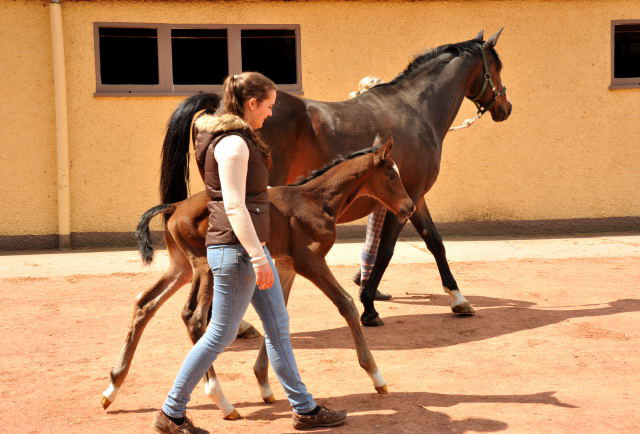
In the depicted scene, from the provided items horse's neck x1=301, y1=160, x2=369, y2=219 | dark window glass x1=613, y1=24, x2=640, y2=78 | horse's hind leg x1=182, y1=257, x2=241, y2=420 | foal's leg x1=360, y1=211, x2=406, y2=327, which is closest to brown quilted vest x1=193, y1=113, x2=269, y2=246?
horse's hind leg x1=182, y1=257, x2=241, y2=420

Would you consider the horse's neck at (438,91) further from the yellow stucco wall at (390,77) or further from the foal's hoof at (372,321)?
the yellow stucco wall at (390,77)

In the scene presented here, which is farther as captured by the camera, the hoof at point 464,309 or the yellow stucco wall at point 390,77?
the yellow stucco wall at point 390,77

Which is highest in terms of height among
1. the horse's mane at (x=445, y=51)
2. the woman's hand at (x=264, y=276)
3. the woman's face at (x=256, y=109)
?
the horse's mane at (x=445, y=51)

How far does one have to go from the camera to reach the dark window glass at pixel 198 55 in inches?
434

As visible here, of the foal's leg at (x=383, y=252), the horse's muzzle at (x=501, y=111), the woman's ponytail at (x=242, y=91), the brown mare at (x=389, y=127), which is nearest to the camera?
the woman's ponytail at (x=242, y=91)

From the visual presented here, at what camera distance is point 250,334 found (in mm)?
6156

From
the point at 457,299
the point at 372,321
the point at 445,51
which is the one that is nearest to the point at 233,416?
the point at 372,321

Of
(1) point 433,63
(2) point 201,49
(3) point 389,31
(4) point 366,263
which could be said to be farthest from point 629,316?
(2) point 201,49

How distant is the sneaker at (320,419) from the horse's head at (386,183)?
4.56 ft

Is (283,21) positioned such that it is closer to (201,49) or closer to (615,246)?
(201,49)

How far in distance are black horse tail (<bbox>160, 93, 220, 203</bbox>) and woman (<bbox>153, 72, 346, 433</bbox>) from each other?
172 centimetres

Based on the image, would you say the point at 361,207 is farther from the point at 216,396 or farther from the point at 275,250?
the point at 216,396

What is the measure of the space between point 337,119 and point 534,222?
587 centimetres

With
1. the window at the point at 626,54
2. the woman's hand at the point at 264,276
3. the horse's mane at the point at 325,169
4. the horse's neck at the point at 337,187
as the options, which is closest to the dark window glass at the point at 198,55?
the window at the point at 626,54
